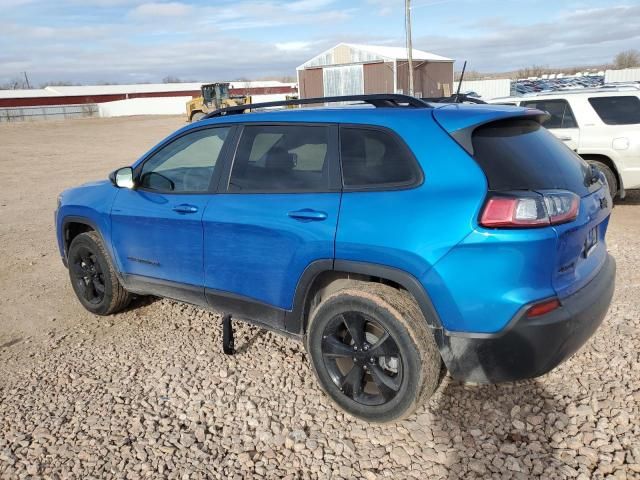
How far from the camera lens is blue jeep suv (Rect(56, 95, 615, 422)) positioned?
2520mm

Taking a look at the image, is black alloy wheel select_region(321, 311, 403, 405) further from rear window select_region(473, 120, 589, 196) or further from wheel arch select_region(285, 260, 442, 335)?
rear window select_region(473, 120, 589, 196)

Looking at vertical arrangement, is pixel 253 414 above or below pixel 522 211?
below

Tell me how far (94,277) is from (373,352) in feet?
9.24

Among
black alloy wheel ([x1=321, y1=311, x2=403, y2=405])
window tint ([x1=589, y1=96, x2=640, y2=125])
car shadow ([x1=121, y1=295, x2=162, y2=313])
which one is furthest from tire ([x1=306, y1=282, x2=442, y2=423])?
window tint ([x1=589, y1=96, x2=640, y2=125])

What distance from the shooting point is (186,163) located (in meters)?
4.24

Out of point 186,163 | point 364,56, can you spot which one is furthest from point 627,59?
point 186,163

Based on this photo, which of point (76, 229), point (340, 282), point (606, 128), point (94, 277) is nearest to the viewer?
point (340, 282)

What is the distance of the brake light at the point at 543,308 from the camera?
2496 millimetres

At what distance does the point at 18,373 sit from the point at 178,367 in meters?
1.12

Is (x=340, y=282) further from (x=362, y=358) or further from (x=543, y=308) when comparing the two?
(x=543, y=308)

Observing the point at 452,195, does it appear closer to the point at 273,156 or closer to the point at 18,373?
the point at 273,156

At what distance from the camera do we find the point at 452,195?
8.51 feet

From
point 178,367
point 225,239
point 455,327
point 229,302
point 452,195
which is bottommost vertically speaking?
point 178,367

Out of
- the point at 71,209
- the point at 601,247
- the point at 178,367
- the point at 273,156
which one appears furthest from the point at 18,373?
the point at 601,247
